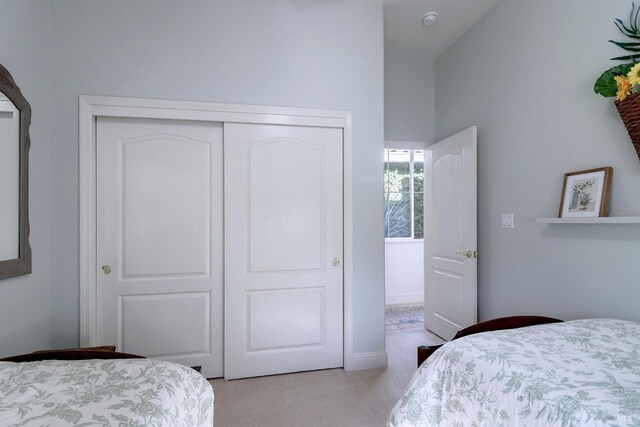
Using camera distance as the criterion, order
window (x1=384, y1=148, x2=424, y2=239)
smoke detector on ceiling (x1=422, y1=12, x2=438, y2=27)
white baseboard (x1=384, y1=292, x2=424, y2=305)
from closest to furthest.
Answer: smoke detector on ceiling (x1=422, y1=12, x2=438, y2=27), white baseboard (x1=384, y1=292, x2=424, y2=305), window (x1=384, y1=148, x2=424, y2=239)

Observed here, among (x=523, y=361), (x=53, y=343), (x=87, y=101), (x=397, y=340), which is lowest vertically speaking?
(x=397, y=340)

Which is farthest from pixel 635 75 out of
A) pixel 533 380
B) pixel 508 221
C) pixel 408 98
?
pixel 408 98

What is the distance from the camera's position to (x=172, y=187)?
230cm

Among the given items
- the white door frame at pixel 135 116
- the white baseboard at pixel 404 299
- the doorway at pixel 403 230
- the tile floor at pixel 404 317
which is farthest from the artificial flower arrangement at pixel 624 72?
the white baseboard at pixel 404 299

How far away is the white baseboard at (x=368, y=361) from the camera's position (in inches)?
98.7

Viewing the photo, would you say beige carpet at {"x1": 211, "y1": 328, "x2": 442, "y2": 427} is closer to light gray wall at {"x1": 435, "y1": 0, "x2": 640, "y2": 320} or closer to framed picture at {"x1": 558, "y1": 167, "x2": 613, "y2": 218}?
light gray wall at {"x1": 435, "y1": 0, "x2": 640, "y2": 320}

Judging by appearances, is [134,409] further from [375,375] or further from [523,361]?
[375,375]

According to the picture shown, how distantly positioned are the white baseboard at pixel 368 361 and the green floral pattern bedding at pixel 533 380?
1.35 meters

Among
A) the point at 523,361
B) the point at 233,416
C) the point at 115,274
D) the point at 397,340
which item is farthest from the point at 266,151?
the point at 397,340

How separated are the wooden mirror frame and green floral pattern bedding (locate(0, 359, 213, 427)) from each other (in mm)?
1007

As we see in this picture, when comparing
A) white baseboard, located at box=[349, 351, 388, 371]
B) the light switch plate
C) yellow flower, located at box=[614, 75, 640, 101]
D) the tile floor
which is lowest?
the tile floor

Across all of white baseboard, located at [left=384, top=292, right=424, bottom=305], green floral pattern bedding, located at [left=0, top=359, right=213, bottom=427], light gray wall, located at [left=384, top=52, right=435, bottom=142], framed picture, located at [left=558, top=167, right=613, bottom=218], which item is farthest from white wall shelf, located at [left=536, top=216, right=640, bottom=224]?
white baseboard, located at [left=384, top=292, right=424, bottom=305]

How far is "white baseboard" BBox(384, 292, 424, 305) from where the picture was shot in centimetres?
471

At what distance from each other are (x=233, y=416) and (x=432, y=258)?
239cm
